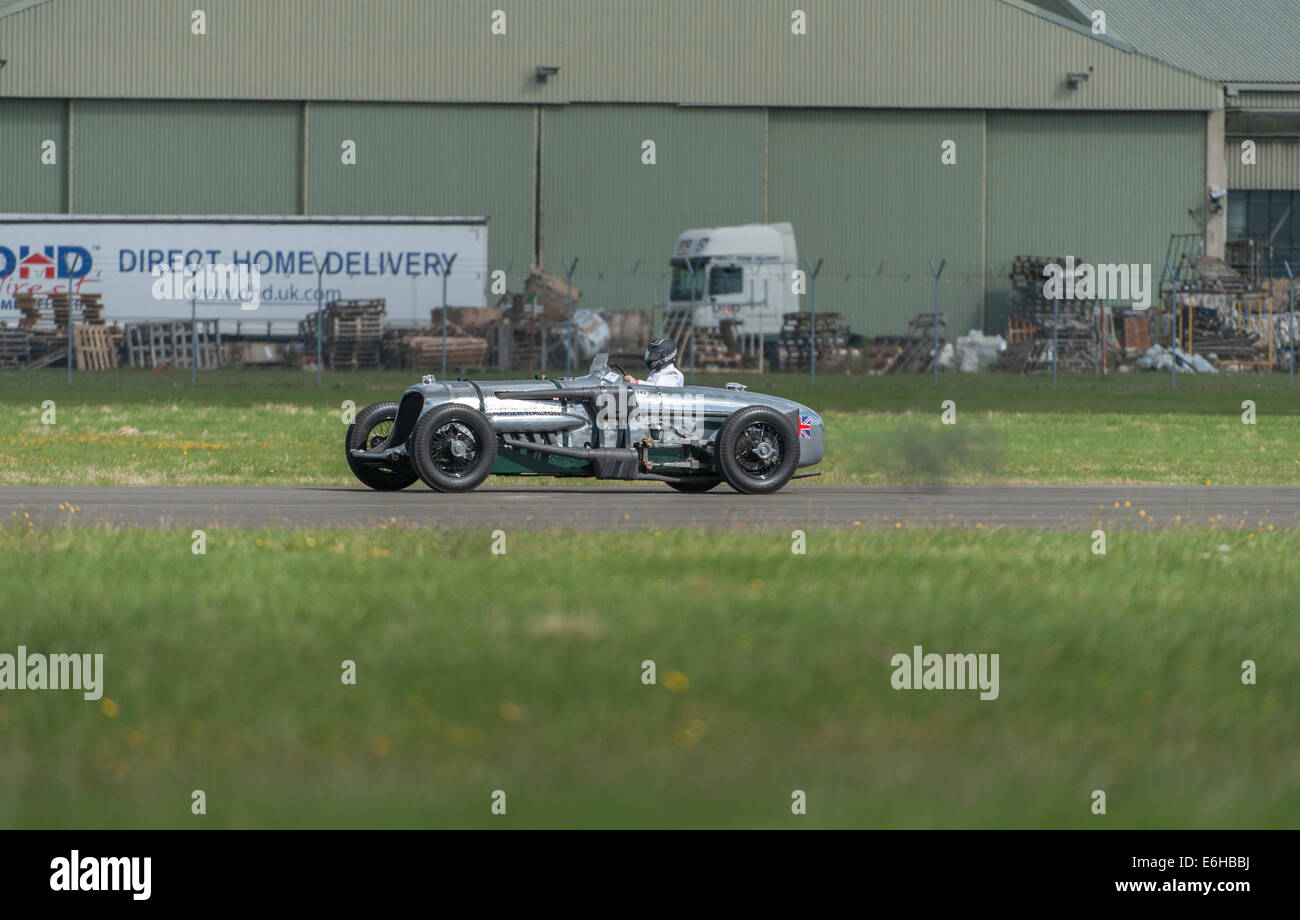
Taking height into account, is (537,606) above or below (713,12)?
below

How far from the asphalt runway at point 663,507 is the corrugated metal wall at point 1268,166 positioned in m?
40.0

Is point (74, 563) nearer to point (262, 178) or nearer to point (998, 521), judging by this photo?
point (998, 521)

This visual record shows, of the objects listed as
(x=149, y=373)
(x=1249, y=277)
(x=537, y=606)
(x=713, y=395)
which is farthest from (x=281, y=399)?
(x=1249, y=277)

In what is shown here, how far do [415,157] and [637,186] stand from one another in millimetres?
5638

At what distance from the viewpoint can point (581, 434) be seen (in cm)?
1547

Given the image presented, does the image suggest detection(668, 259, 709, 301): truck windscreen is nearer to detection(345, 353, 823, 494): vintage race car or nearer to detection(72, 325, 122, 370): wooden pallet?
detection(72, 325, 122, 370): wooden pallet

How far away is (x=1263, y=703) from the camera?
6.60 metres

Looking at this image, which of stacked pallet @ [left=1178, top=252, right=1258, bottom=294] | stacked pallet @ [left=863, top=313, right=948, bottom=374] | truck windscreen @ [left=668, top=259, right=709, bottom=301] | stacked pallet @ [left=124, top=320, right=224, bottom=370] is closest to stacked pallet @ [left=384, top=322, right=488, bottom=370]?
stacked pallet @ [left=124, top=320, right=224, bottom=370]

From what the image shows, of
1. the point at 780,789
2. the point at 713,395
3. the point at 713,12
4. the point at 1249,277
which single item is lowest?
the point at 780,789

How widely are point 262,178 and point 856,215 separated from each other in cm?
1515

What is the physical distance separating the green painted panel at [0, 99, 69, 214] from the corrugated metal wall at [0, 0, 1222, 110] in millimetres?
771

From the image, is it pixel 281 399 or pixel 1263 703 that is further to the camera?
pixel 281 399

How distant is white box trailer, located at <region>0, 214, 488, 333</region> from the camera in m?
42.2

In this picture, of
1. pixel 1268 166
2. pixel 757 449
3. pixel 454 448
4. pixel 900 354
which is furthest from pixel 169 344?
pixel 1268 166
